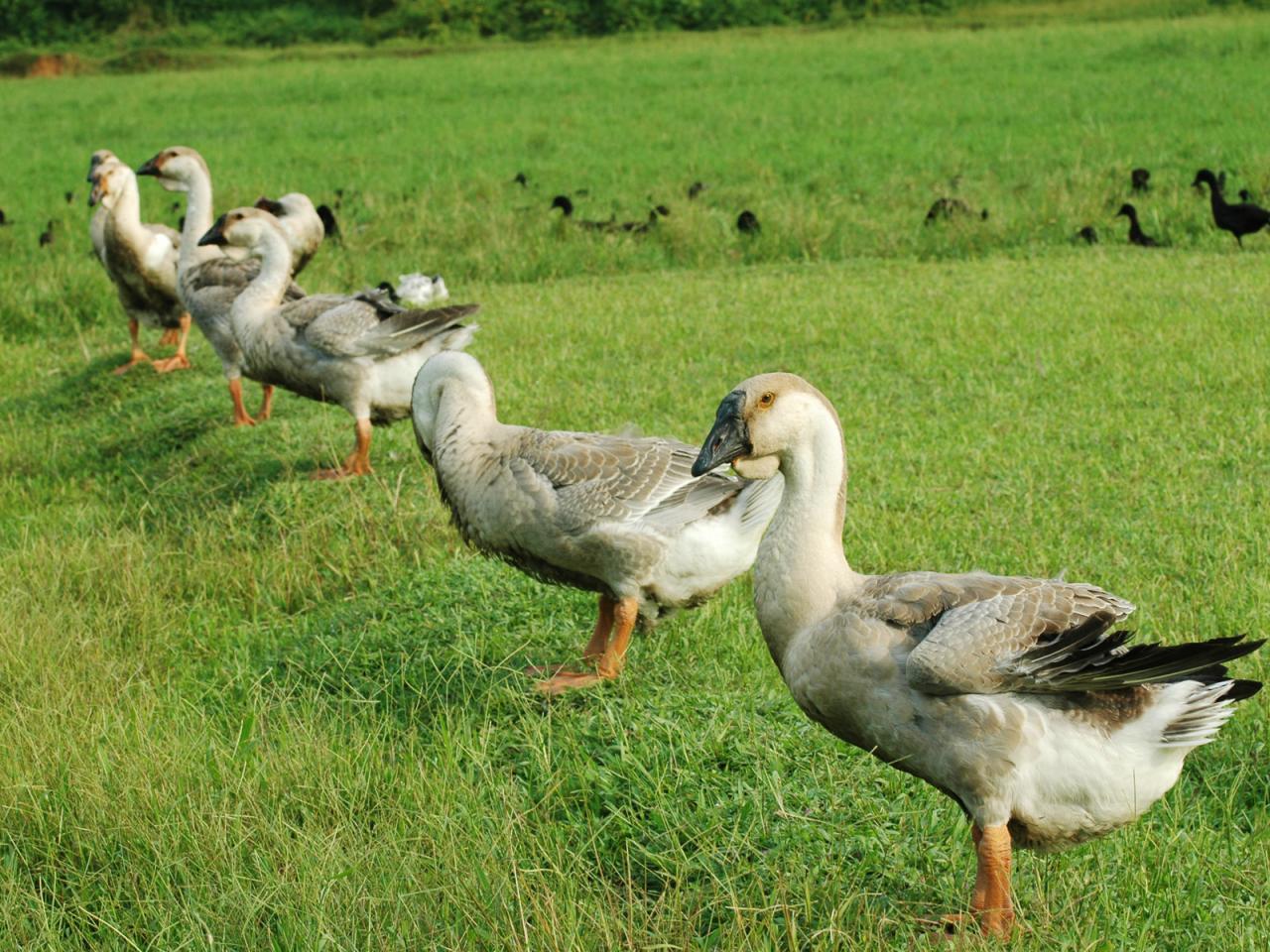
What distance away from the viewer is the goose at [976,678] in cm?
343

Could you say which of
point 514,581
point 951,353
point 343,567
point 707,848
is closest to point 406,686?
point 514,581

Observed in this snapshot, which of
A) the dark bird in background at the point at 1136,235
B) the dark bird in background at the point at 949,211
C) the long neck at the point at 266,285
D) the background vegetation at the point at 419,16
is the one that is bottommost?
the dark bird in background at the point at 1136,235

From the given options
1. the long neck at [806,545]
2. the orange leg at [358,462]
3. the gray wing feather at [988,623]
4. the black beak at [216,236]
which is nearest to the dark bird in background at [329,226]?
the black beak at [216,236]

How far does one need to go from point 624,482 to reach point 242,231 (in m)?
5.07

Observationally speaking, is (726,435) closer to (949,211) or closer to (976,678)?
(976,678)

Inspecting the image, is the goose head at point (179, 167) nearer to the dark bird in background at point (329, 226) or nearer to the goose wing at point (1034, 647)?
the dark bird in background at point (329, 226)

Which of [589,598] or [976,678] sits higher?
[976,678]

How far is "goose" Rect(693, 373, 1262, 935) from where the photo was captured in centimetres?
343

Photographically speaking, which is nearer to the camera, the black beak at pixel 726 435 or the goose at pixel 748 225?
the black beak at pixel 726 435

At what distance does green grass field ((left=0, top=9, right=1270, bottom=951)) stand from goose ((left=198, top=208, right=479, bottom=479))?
16.2 inches

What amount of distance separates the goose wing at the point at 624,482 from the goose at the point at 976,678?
1538mm

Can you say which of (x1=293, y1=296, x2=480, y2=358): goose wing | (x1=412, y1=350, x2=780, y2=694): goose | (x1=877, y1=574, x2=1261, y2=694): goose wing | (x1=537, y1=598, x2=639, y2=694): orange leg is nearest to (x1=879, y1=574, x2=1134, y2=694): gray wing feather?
(x1=877, y1=574, x2=1261, y2=694): goose wing

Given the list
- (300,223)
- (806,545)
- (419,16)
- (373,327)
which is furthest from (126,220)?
(419,16)

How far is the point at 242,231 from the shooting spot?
9.41m
